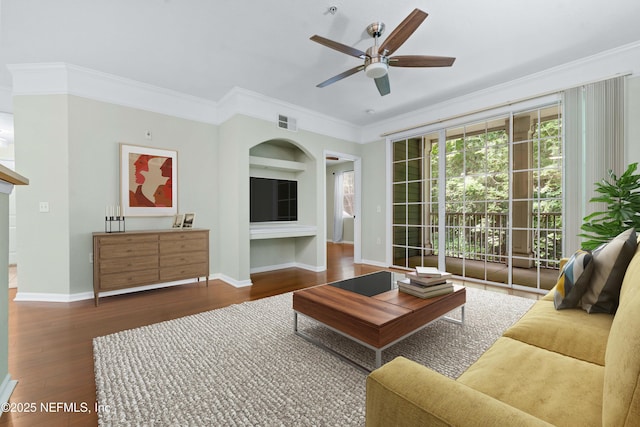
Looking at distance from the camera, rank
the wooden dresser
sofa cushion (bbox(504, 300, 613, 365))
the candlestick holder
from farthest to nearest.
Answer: the candlestick holder, the wooden dresser, sofa cushion (bbox(504, 300, 613, 365))

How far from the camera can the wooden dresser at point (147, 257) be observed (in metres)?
3.19

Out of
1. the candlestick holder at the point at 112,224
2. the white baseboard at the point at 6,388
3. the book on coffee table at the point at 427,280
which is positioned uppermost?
the candlestick holder at the point at 112,224

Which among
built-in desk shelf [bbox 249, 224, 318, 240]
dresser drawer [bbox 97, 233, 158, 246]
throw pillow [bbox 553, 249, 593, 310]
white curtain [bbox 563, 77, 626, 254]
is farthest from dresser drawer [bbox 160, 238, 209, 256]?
white curtain [bbox 563, 77, 626, 254]

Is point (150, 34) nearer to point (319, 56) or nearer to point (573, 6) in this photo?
point (319, 56)

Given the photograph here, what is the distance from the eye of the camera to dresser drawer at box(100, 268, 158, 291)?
10.5 ft

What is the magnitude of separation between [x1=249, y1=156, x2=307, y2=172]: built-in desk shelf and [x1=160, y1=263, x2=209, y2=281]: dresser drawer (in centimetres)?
176

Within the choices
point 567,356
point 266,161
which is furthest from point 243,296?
point 567,356

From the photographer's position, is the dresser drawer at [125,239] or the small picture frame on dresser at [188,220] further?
the small picture frame on dresser at [188,220]

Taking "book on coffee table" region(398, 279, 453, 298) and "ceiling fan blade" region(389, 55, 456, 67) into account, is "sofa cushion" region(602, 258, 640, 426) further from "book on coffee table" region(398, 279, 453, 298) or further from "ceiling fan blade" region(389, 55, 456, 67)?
"ceiling fan blade" region(389, 55, 456, 67)

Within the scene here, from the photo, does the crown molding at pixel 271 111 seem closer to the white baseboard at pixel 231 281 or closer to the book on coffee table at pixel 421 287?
the white baseboard at pixel 231 281

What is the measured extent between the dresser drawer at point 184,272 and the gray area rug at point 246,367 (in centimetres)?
109

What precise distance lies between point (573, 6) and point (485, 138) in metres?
1.95

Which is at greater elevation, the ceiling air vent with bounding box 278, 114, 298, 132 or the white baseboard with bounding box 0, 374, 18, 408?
the ceiling air vent with bounding box 278, 114, 298, 132

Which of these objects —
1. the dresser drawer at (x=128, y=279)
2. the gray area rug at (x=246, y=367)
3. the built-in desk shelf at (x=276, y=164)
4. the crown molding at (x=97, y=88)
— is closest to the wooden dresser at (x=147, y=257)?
the dresser drawer at (x=128, y=279)
